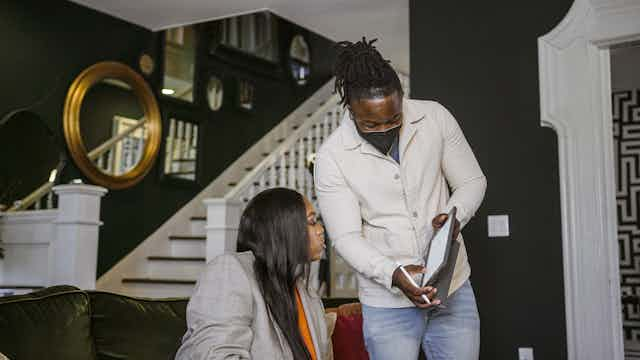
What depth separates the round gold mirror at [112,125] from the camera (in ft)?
18.6

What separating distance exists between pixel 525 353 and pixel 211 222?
105 inches

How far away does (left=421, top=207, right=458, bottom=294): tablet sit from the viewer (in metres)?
1.63

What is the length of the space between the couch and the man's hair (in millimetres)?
1023

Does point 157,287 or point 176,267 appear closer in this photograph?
point 157,287

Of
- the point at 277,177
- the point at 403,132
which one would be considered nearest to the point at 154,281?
the point at 277,177

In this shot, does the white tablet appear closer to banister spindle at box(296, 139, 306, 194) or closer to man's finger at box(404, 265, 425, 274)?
man's finger at box(404, 265, 425, 274)

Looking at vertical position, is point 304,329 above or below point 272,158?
below

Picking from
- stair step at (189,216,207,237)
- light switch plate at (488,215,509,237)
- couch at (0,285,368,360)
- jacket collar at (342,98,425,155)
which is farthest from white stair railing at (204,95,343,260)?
jacket collar at (342,98,425,155)

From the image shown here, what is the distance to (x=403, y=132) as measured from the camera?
1.95m

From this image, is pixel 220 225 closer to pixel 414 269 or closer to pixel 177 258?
pixel 177 258

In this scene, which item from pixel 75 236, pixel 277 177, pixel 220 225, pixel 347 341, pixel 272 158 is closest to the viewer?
pixel 347 341

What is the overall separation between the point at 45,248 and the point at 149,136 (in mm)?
1822

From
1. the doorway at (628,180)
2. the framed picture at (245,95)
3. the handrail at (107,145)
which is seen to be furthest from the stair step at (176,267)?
the doorway at (628,180)

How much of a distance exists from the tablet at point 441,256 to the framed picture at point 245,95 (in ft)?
20.0
